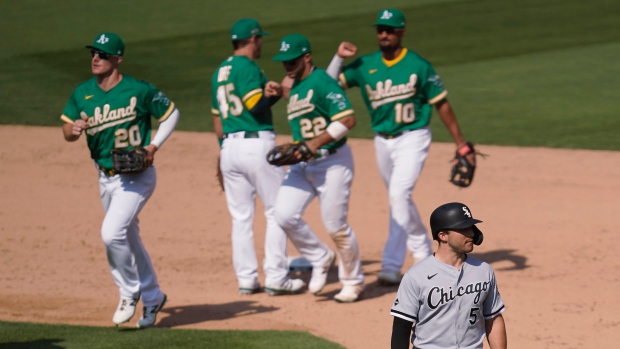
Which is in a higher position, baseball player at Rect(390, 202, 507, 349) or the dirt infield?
baseball player at Rect(390, 202, 507, 349)

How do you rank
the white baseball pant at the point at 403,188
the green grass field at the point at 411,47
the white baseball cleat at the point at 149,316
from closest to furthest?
the white baseball cleat at the point at 149,316 < the white baseball pant at the point at 403,188 < the green grass field at the point at 411,47

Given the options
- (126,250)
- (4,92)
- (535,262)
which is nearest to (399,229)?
(535,262)

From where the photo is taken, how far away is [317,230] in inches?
427

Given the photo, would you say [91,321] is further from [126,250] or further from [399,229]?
[399,229]

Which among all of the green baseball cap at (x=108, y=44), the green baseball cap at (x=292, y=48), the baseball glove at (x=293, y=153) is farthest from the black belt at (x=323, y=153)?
the green baseball cap at (x=108, y=44)

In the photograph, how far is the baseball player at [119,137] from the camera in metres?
7.91

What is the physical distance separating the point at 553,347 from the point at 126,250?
3.06 metres

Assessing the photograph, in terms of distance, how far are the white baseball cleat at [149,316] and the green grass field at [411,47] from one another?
21.8 ft

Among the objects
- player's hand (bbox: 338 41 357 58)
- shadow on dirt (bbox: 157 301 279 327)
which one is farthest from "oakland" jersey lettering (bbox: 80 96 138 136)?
player's hand (bbox: 338 41 357 58)

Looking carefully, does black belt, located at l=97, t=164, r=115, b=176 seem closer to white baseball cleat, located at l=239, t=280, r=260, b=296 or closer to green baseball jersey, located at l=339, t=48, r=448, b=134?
white baseball cleat, located at l=239, t=280, r=260, b=296

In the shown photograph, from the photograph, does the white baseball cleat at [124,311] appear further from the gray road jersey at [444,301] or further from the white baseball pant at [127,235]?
the gray road jersey at [444,301]

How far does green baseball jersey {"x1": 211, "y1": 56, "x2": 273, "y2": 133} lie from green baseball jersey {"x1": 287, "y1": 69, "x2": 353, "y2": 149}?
0.38 meters

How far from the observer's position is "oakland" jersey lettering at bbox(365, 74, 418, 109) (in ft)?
29.5

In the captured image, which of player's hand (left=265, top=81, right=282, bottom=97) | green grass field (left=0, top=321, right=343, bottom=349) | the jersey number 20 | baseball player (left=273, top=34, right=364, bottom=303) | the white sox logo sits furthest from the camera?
player's hand (left=265, top=81, right=282, bottom=97)
